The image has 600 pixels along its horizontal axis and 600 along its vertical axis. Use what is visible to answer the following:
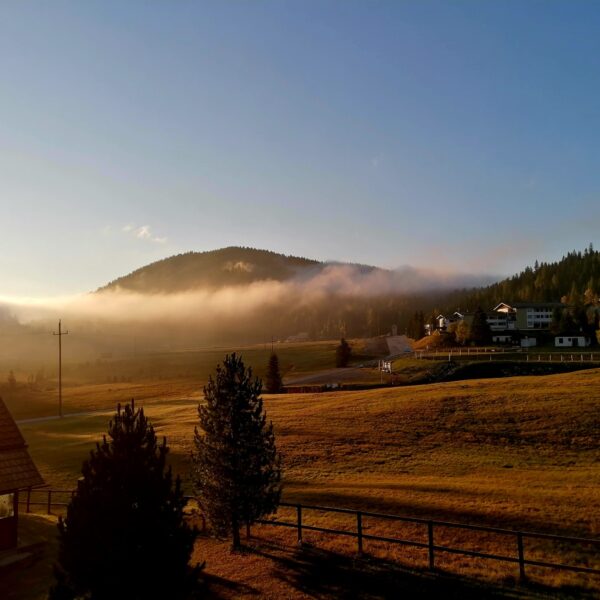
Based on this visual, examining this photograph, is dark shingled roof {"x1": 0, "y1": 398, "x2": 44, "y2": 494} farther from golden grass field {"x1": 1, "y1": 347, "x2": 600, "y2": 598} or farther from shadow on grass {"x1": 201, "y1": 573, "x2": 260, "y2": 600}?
shadow on grass {"x1": 201, "y1": 573, "x2": 260, "y2": 600}

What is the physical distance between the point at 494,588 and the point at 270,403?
2124 inches

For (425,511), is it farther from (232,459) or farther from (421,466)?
(421,466)

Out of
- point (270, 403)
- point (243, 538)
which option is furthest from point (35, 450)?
point (243, 538)

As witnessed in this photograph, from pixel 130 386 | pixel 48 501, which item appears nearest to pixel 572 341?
pixel 130 386

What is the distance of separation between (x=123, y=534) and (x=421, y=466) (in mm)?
27616

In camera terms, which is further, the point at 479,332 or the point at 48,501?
the point at 479,332

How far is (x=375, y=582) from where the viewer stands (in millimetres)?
17094

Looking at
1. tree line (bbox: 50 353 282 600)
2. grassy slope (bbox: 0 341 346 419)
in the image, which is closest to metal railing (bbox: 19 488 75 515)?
tree line (bbox: 50 353 282 600)

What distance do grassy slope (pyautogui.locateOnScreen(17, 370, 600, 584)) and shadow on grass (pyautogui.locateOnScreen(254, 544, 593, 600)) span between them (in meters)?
1.09

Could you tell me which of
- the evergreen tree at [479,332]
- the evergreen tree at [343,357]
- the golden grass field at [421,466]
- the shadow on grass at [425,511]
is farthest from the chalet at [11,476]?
the evergreen tree at [343,357]

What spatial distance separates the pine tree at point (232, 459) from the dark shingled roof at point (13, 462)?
313 inches

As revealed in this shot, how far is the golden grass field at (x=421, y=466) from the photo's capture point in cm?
1880

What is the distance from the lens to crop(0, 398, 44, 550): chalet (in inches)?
906

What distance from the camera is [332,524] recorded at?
23.9 meters
